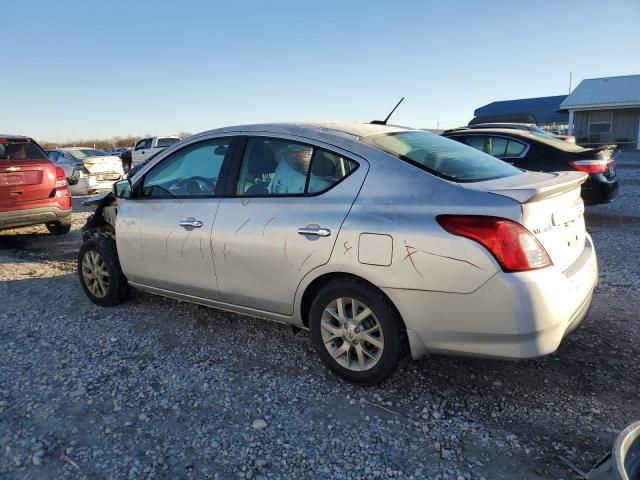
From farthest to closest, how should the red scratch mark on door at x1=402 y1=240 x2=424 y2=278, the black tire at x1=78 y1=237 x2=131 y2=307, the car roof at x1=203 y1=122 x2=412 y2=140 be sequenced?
the black tire at x1=78 y1=237 x2=131 y2=307, the car roof at x1=203 y1=122 x2=412 y2=140, the red scratch mark on door at x1=402 y1=240 x2=424 y2=278

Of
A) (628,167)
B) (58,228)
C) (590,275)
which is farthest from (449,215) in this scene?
(628,167)

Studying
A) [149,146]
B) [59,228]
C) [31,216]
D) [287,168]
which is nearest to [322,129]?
[287,168]

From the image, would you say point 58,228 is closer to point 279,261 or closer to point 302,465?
point 279,261

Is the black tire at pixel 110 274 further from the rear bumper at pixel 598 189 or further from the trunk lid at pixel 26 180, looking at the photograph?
the rear bumper at pixel 598 189

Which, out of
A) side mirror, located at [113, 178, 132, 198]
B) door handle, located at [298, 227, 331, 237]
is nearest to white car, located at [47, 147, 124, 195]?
side mirror, located at [113, 178, 132, 198]

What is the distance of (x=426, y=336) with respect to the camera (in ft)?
9.43

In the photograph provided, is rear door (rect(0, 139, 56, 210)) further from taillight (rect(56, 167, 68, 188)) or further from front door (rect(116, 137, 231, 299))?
front door (rect(116, 137, 231, 299))

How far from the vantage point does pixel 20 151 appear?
7867mm

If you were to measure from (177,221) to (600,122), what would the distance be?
1232 inches

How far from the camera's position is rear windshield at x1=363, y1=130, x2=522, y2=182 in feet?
10.2

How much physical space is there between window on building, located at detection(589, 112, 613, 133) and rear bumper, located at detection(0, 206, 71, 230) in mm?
29528

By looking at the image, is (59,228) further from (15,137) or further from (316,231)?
(316,231)

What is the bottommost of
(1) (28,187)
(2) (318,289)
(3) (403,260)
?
(2) (318,289)

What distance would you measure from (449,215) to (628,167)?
19353mm
